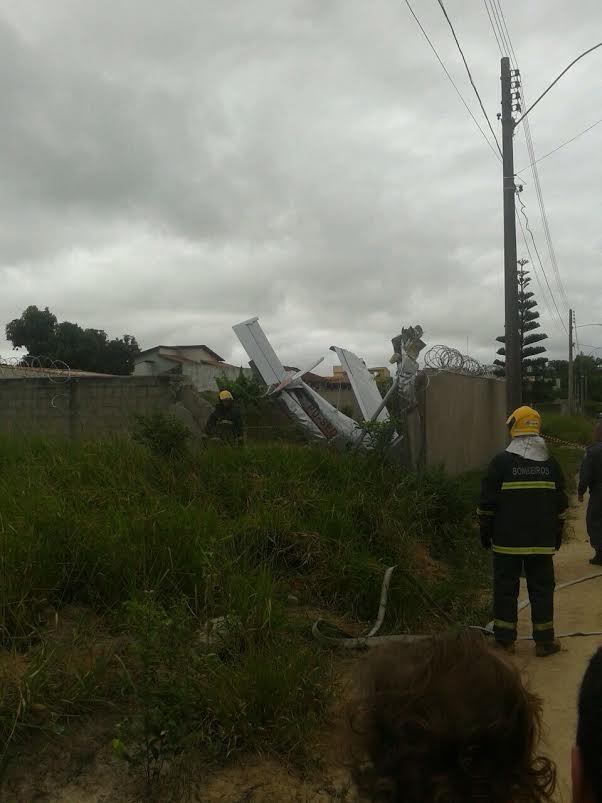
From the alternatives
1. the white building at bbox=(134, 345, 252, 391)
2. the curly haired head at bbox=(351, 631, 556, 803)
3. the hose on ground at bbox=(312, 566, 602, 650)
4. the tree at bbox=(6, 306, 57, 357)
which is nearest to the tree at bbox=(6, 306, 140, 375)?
the tree at bbox=(6, 306, 57, 357)

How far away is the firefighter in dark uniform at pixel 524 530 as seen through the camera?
199 inches

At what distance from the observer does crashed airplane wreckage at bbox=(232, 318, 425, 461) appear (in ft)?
32.0

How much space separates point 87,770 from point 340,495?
12.6 ft

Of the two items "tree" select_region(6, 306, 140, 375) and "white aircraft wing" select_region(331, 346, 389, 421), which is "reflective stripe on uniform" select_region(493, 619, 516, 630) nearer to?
"white aircraft wing" select_region(331, 346, 389, 421)

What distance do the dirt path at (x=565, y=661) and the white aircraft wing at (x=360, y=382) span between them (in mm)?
5704

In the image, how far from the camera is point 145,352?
151ft

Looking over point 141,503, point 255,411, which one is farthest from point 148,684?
point 255,411

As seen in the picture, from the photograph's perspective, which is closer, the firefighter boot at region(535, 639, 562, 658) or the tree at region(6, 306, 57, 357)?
the firefighter boot at region(535, 639, 562, 658)

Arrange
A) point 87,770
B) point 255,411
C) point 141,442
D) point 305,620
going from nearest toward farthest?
point 87,770 → point 305,620 → point 141,442 → point 255,411

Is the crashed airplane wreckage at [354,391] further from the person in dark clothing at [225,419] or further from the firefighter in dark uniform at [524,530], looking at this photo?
the firefighter in dark uniform at [524,530]

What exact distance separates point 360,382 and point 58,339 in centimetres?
2765

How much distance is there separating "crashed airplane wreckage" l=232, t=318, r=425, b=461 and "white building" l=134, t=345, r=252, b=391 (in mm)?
11489

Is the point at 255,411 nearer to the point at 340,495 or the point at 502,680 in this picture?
the point at 340,495

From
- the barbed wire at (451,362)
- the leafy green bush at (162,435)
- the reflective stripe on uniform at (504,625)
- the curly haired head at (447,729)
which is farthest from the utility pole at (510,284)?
the curly haired head at (447,729)
